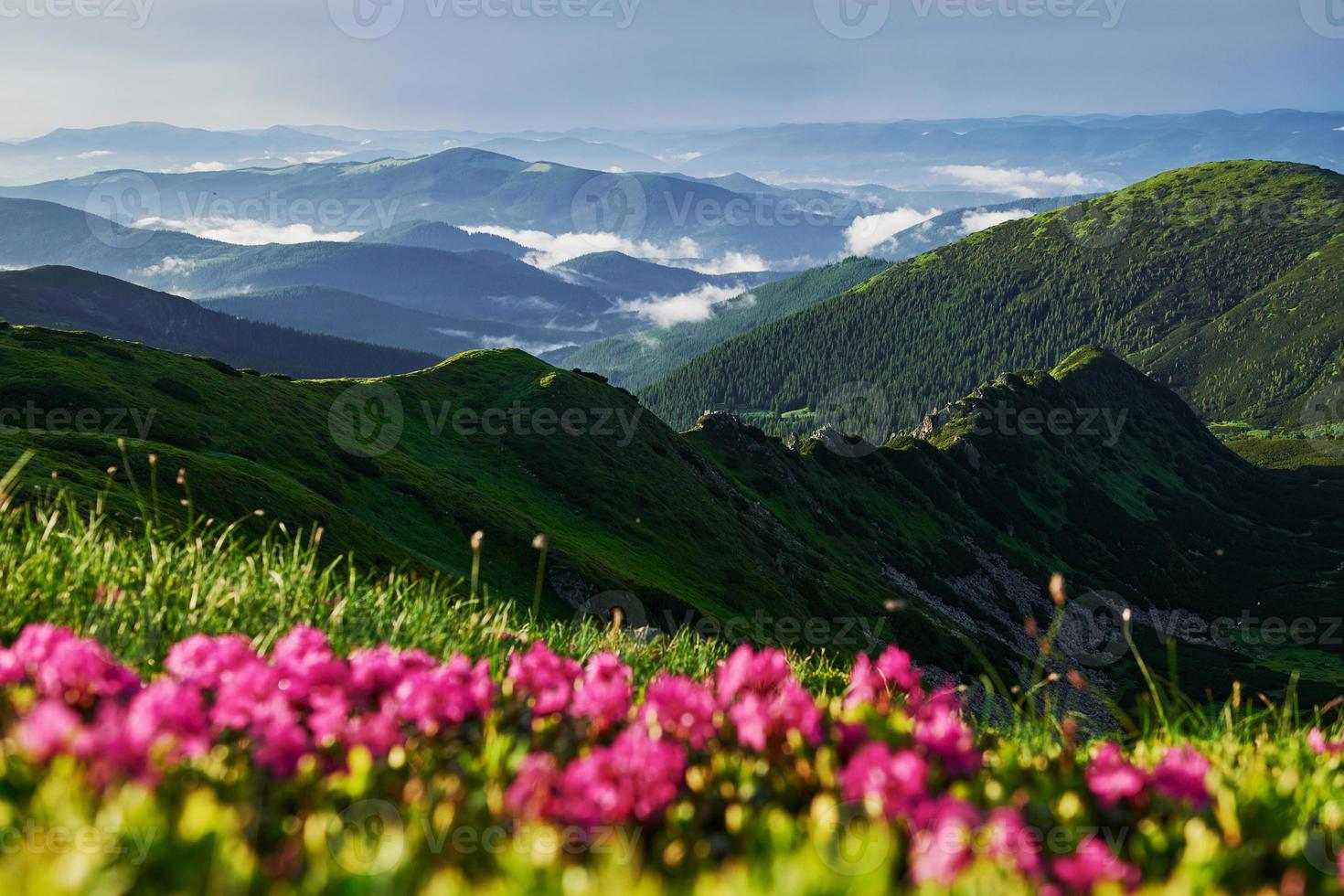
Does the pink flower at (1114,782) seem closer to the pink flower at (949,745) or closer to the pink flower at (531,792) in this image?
the pink flower at (949,745)

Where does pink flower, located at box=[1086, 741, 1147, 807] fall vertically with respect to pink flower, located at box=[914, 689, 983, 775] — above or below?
below

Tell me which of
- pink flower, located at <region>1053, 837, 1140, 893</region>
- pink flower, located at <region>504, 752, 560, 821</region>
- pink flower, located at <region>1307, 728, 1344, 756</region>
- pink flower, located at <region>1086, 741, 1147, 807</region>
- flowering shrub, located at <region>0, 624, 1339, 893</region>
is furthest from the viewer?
pink flower, located at <region>1307, 728, 1344, 756</region>

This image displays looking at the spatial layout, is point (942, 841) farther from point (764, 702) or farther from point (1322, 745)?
point (1322, 745)

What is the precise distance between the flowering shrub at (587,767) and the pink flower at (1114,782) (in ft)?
0.09

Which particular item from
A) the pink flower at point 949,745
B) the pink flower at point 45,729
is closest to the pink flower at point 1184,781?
the pink flower at point 949,745

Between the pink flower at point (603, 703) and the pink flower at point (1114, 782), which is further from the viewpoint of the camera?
the pink flower at point (603, 703)

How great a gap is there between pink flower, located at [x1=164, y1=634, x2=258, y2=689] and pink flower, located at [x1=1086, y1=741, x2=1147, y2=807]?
5.72m

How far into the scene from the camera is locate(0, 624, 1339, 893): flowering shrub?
4863 millimetres

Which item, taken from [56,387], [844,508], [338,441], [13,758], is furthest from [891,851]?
[844,508]

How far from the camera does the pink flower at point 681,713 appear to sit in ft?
21.7

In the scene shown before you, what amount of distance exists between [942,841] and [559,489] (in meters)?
94.9

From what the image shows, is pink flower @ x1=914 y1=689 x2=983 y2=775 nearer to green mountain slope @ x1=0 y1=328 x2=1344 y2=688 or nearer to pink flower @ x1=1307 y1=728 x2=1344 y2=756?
pink flower @ x1=1307 y1=728 x2=1344 y2=756

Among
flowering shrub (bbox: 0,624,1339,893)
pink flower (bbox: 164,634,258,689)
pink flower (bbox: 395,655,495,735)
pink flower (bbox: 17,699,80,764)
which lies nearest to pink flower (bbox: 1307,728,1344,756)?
flowering shrub (bbox: 0,624,1339,893)

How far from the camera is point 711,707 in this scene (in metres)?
6.88
